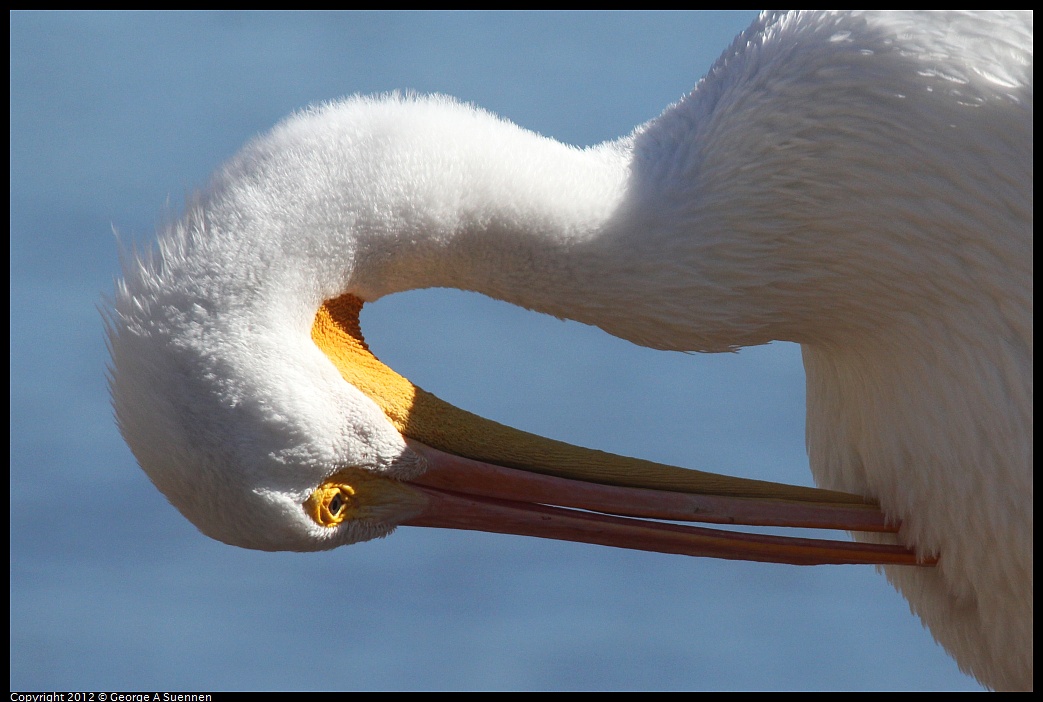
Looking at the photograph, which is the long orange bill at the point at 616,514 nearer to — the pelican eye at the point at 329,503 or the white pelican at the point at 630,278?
the white pelican at the point at 630,278

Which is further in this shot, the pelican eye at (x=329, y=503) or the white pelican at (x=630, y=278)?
the pelican eye at (x=329, y=503)

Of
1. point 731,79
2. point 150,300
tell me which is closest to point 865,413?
point 731,79

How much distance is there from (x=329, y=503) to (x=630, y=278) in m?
0.86

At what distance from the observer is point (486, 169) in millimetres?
2750

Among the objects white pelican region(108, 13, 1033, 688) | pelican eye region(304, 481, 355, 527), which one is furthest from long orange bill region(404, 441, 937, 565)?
pelican eye region(304, 481, 355, 527)

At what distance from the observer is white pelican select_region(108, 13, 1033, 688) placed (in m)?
2.57

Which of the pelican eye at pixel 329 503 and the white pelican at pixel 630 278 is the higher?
the white pelican at pixel 630 278

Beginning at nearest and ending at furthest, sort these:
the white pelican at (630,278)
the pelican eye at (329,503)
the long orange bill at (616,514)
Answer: the white pelican at (630,278)
the pelican eye at (329,503)
the long orange bill at (616,514)

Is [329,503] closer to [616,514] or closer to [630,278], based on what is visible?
[616,514]

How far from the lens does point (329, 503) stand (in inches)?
109

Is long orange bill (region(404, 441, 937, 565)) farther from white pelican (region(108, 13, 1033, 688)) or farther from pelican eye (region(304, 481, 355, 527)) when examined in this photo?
pelican eye (region(304, 481, 355, 527))

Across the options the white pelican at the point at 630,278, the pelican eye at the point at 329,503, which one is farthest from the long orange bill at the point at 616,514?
the pelican eye at the point at 329,503

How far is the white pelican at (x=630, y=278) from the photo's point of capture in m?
2.57

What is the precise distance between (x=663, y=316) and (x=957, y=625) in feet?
4.00
